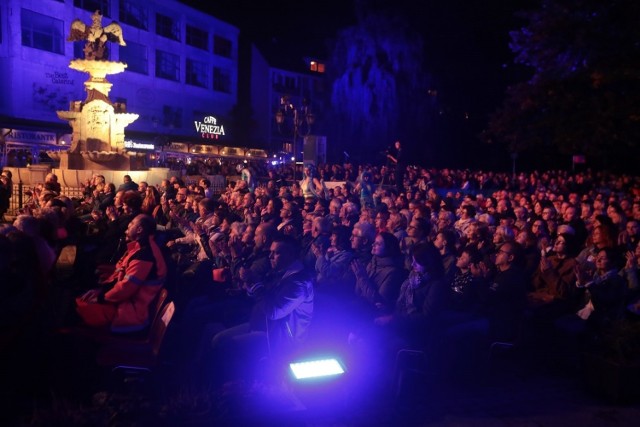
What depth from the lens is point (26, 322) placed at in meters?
4.38

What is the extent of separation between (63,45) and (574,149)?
28.8m

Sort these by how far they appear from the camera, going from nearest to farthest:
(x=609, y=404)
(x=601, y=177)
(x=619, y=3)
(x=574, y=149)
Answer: (x=609, y=404), (x=619, y=3), (x=574, y=149), (x=601, y=177)

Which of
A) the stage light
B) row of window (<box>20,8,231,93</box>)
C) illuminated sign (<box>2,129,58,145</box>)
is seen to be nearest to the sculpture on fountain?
illuminated sign (<box>2,129,58,145</box>)

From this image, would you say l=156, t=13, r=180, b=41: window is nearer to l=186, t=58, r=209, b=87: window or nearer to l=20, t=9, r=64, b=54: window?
l=186, t=58, r=209, b=87: window

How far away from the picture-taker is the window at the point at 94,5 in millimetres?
37750

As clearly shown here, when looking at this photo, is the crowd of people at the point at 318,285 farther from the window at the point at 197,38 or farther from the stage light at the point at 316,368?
the window at the point at 197,38

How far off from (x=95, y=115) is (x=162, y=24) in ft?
83.1

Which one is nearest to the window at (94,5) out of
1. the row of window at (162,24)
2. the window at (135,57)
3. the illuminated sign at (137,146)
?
the row of window at (162,24)

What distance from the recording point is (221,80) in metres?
52.1

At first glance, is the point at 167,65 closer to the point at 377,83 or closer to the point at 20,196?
the point at 377,83

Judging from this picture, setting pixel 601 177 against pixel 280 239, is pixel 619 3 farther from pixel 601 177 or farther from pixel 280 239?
pixel 280 239

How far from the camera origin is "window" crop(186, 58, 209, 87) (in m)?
48.6

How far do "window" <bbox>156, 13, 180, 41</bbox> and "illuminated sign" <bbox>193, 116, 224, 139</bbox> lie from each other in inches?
254

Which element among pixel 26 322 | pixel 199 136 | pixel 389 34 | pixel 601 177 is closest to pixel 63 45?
pixel 199 136
